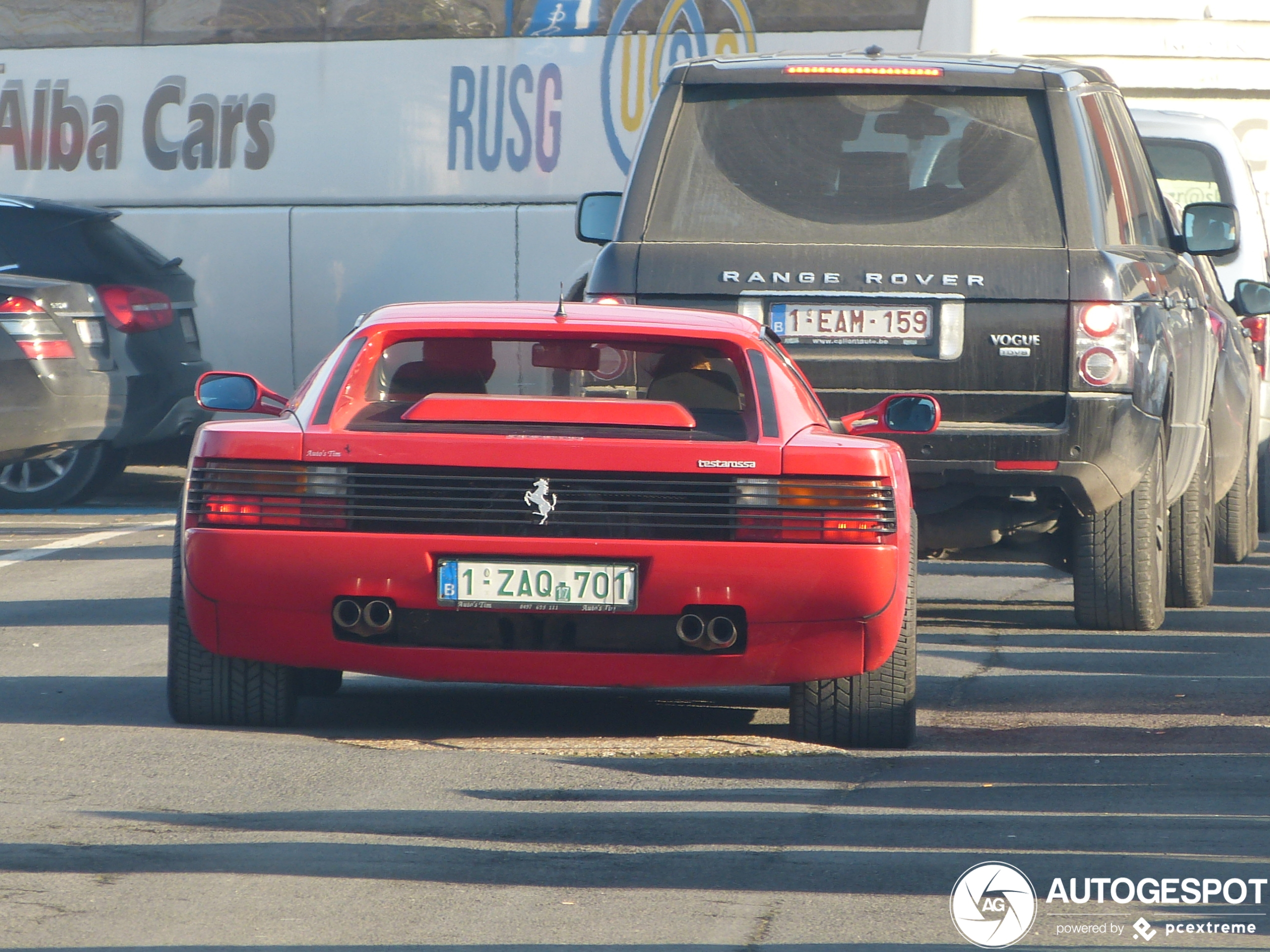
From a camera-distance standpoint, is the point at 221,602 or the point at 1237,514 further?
the point at 1237,514

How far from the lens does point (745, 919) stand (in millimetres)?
4133

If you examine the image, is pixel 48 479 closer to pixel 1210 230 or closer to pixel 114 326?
→ pixel 114 326

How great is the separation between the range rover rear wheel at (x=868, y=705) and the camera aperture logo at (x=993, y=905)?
149 centimetres

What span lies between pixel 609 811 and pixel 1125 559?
390 cm

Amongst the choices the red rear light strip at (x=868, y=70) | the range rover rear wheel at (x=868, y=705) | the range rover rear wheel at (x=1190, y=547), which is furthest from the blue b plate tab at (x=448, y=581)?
the range rover rear wheel at (x=1190, y=547)

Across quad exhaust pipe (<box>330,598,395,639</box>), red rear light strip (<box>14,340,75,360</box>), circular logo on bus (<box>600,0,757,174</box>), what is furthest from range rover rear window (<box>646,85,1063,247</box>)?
circular logo on bus (<box>600,0,757,174</box>)

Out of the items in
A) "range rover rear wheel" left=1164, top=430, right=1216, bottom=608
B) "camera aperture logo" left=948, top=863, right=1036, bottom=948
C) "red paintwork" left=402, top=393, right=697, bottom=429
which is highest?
"red paintwork" left=402, top=393, right=697, bottom=429

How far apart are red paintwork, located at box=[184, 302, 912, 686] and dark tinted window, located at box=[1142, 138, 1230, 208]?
7.86 m

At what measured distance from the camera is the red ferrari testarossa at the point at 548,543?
18.6 ft

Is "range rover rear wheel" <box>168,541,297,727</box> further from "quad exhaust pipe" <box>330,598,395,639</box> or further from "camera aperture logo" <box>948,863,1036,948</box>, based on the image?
"camera aperture logo" <box>948,863,1036,948</box>

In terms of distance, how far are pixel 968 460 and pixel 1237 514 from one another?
14.0ft

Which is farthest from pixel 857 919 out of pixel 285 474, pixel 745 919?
pixel 285 474

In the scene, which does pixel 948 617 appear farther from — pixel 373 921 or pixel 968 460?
pixel 373 921

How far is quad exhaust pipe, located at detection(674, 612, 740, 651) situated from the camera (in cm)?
571
